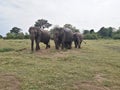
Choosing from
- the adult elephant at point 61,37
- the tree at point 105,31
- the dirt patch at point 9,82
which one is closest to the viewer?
the dirt patch at point 9,82

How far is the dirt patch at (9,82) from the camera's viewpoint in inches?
277

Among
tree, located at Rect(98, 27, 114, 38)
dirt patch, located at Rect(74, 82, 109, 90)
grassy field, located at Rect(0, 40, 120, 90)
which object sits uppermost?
tree, located at Rect(98, 27, 114, 38)

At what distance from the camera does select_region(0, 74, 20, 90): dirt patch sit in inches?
277

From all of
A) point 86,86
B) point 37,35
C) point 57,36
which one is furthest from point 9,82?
point 57,36

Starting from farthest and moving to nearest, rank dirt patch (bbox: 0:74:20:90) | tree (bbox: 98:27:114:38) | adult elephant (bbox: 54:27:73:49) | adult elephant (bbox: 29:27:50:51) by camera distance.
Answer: tree (bbox: 98:27:114:38) → adult elephant (bbox: 54:27:73:49) → adult elephant (bbox: 29:27:50:51) → dirt patch (bbox: 0:74:20:90)

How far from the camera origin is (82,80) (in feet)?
27.0

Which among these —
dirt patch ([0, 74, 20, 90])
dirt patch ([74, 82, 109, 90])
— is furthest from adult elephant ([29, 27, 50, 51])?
dirt patch ([74, 82, 109, 90])

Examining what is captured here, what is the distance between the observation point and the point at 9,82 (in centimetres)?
743

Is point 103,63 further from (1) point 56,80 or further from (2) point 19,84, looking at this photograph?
(2) point 19,84

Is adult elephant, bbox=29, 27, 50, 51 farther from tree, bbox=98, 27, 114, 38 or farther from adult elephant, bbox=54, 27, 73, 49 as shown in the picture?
tree, bbox=98, 27, 114, 38

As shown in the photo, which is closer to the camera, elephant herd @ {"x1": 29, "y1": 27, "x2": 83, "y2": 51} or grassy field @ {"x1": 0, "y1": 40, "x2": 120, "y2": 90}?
grassy field @ {"x1": 0, "y1": 40, "x2": 120, "y2": 90}

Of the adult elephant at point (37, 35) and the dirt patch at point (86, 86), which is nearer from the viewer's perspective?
the dirt patch at point (86, 86)

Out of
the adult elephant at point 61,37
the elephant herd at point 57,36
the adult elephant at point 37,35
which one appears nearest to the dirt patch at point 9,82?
the adult elephant at point 37,35

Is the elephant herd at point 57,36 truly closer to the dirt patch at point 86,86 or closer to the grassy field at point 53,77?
the grassy field at point 53,77
